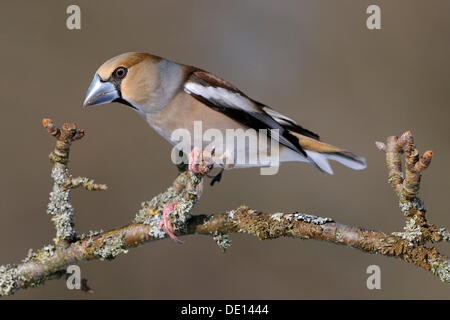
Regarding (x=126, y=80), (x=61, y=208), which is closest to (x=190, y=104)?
(x=126, y=80)

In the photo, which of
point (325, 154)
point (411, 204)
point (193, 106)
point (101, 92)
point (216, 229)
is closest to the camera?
point (411, 204)

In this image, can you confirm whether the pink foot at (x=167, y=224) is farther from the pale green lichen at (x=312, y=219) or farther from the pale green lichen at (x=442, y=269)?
the pale green lichen at (x=442, y=269)

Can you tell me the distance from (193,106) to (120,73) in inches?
15.0

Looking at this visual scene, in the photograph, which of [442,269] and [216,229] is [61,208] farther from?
[442,269]

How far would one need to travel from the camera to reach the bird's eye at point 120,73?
2.25 meters

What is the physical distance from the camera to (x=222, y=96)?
8.21 ft

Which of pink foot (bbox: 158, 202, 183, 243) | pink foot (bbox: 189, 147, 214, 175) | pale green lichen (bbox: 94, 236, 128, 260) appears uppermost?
pink foot (bbox: 189, 147, 214, 175)

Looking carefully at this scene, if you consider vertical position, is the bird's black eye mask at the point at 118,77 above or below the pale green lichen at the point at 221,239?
above

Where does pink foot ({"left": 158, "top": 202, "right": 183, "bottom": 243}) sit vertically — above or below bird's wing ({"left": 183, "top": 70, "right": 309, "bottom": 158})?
below

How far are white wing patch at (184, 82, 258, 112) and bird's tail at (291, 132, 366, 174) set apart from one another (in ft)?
0.99

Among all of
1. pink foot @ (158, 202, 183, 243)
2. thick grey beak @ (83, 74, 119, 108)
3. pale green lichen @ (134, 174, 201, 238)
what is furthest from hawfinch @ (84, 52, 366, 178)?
pink foot @ (158, 202, 183, 243)

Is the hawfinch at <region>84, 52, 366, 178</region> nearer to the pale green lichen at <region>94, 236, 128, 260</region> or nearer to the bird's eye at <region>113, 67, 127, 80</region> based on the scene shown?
the bird's eye at <region>113, 67, 127, 80</region>

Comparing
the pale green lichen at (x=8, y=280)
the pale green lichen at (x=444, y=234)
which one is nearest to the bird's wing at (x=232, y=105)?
the pale green lichen at (x=444, y=234)

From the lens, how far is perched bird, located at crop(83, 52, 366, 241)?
7.48ft
